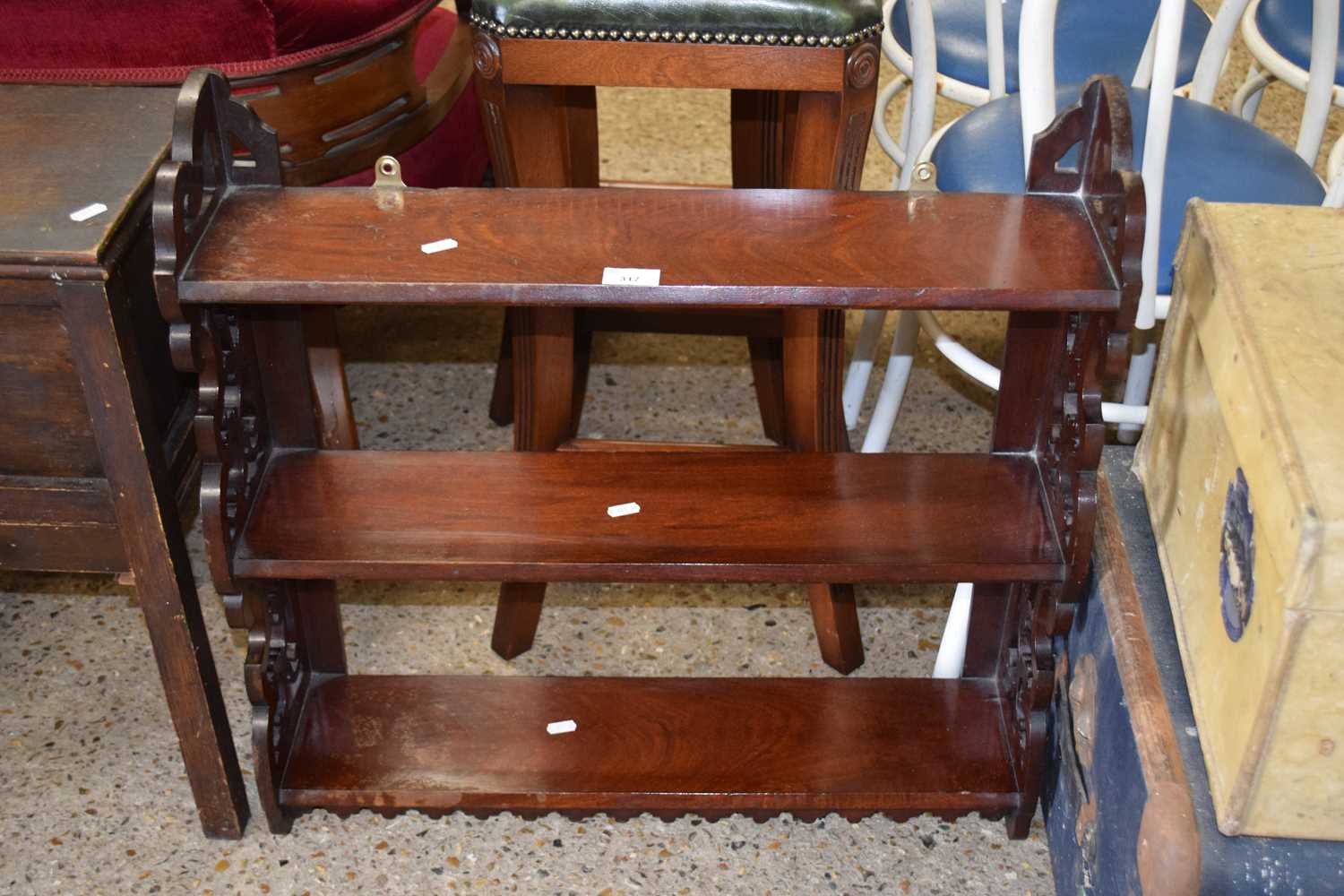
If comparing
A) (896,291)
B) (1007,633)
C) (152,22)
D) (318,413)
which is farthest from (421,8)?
(1007,633)

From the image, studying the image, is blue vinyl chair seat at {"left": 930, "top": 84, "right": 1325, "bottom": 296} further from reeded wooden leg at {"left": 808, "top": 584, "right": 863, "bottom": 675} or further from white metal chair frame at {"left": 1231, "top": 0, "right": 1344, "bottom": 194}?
reeded wooden leg at {"left": 808, "top": 584, "right": 863, "bottom": 675}

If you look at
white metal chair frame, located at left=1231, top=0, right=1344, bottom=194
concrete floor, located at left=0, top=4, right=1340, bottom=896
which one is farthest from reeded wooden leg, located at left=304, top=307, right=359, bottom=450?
white metal chair frame, located at left=1231, top=0, right=1344, bottom=194

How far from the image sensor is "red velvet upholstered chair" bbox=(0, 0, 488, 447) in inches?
69.7

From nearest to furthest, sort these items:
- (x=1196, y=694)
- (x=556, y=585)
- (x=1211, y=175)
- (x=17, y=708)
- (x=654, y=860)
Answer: (x=1196, y=694), (x=1211, y=175), (x=654, y=860), (x=17, y=708), (x=556, y=585)

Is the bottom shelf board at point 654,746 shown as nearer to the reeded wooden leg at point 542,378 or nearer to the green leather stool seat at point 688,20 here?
the reeded wooden leg at point 542,378

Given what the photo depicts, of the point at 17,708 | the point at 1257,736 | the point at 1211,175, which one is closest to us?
the point at 1257,736

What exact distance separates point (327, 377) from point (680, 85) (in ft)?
2.64

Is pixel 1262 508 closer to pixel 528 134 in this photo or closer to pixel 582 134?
pixel 528 134

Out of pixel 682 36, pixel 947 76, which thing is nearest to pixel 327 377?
pixel 682 36

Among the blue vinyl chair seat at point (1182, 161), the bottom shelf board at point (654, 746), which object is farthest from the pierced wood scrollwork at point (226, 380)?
the blue vinyl chair seat at point (1182, 161)

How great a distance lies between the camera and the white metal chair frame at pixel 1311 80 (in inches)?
67.9

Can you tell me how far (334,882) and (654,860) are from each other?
0.38 metres

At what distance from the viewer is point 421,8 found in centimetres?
200

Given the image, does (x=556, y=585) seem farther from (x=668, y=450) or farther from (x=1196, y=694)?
(x=1196, y=694)
